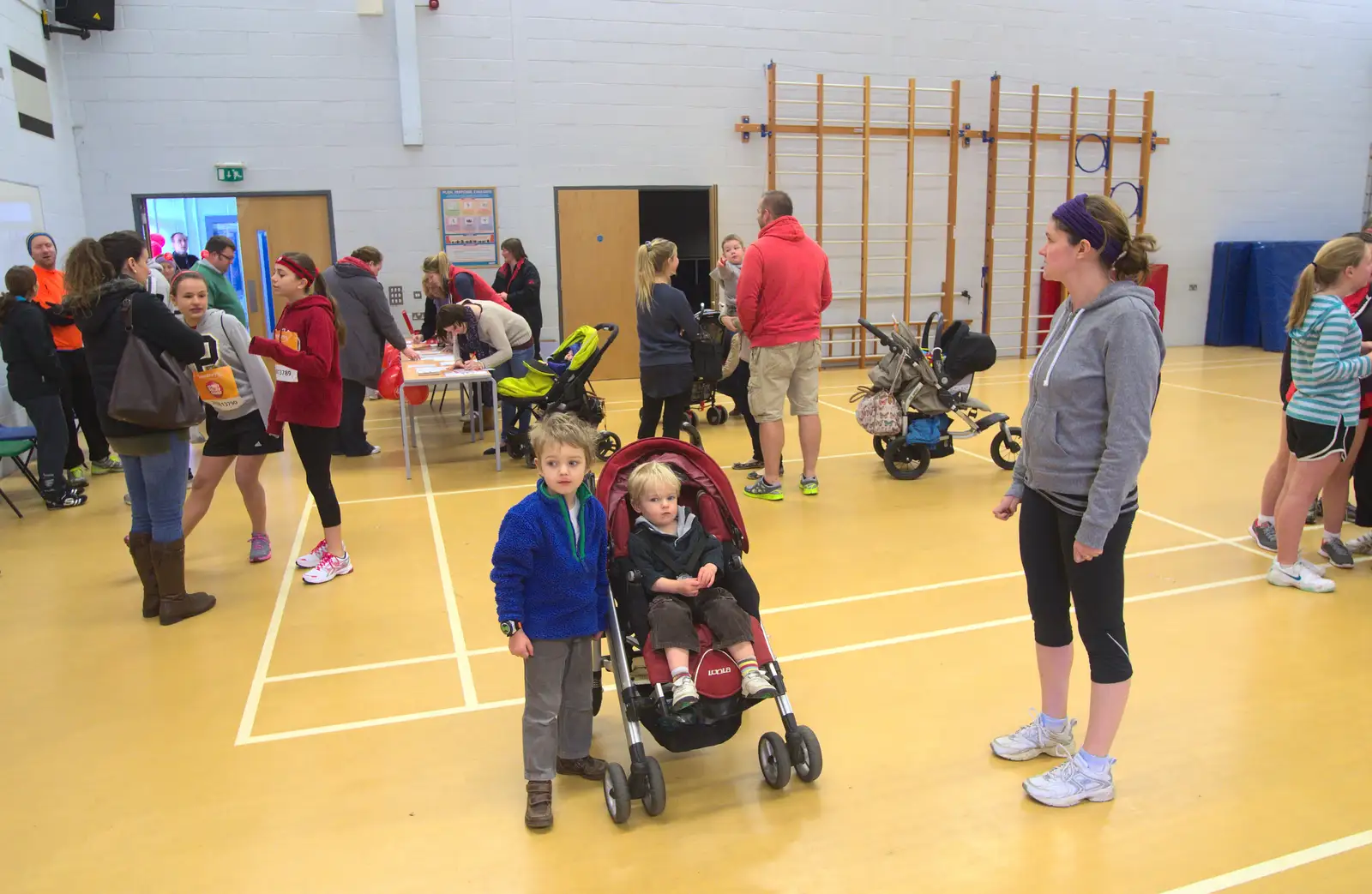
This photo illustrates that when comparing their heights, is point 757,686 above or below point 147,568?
above

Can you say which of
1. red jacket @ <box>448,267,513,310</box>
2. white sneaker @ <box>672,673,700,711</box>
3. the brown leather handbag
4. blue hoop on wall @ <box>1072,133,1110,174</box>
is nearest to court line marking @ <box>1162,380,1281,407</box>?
blue hoop on wall @ <box>1072,133,1110,174</box>

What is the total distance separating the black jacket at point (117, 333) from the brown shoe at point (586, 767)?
7.42 ft

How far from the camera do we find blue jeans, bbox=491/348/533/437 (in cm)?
671

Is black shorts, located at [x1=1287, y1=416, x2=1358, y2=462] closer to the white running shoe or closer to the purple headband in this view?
the white running shoe

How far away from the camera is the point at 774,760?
102 inches

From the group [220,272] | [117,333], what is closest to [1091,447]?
[117,333]

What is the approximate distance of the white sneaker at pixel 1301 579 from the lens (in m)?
3.96

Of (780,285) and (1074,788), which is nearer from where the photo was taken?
(1074,788)

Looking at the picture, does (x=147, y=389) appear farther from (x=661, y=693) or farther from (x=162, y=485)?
(x=661, y=693)

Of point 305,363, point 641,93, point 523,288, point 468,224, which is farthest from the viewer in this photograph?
point 641,93

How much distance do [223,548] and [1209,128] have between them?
41.4ft

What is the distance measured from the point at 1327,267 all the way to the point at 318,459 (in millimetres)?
4338

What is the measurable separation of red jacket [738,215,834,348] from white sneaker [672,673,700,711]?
3.19 metres

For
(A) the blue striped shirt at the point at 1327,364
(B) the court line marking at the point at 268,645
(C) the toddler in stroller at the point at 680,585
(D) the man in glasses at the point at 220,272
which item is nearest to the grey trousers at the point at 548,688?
(C) the toddler in stroller at the point at 680,585
